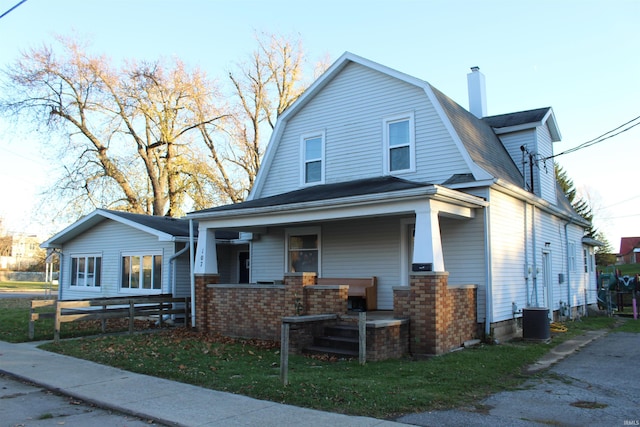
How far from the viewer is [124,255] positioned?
19469mm

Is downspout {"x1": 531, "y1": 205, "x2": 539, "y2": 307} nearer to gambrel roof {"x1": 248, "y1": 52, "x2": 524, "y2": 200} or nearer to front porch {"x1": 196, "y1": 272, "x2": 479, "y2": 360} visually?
gambrel roof {"x1": 248, "y1": 52, "x2": 524, "y2": 200}

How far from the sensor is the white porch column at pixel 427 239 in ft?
33.0

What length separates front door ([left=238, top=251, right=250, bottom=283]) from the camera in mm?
19484

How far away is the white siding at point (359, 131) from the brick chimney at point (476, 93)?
4810 millimetres

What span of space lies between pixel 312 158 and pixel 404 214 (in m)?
4.46

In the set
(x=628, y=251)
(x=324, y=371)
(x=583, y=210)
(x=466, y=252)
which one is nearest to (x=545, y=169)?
(x=466, y=252)

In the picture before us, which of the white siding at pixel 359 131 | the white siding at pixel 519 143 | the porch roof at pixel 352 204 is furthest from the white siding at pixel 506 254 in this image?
the white siding at pixel 519 143

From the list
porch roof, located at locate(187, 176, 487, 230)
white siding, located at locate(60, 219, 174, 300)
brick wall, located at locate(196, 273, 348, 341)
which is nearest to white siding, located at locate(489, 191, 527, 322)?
porch roof, located at locate(187, 176, 487, 230)

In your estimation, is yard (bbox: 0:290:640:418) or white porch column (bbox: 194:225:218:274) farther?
white porch column (bbox: 194:225:218:274)

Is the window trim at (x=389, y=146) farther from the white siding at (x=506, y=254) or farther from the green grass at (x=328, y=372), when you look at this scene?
the green grass at (x=328, y=372)

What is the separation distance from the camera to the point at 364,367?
8734 mm

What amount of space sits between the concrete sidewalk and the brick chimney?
13658 millimetres

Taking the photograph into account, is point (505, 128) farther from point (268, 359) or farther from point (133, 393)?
point (133, 393)

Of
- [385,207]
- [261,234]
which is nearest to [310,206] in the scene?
[385,207]
